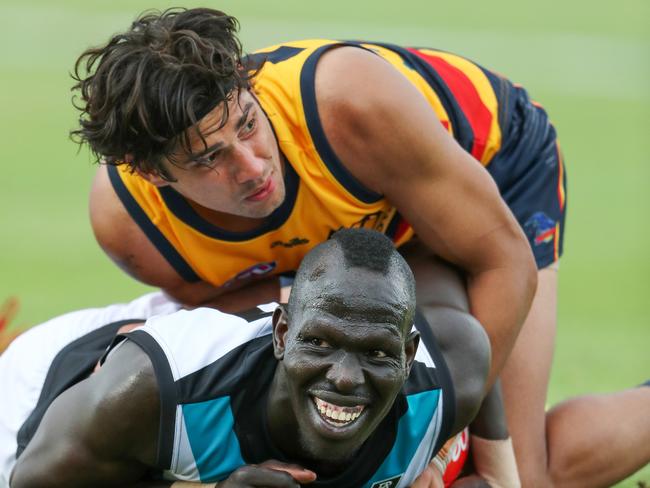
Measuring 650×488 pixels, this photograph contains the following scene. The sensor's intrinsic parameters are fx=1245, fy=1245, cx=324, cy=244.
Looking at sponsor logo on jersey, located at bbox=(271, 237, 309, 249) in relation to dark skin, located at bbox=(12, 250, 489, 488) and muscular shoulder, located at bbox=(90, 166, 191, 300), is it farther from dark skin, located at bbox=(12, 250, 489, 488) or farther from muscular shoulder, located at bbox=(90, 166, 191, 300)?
dark skin, located at bbox=(12, 250, 489, 488)

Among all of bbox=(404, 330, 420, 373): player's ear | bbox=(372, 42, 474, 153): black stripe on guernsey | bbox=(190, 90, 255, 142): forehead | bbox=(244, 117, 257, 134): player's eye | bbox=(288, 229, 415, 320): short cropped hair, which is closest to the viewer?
bbox=(288, 229, 415, 320): short cropped hair

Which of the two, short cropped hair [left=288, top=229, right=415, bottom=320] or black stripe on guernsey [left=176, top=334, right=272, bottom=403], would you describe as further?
black stripe on guernsey [left=176, top=334, right=272, bottom=403]

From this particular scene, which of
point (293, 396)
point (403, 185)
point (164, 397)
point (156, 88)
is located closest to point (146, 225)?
point (156, 88)

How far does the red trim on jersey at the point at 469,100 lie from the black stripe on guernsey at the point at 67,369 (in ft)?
4.82

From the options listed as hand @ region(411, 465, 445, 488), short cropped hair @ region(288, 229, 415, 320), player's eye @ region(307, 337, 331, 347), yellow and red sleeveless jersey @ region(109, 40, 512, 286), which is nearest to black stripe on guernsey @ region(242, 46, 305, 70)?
yellow and red sleeveless jersey @ region(109, 40, 512, 286)

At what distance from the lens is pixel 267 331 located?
366cm

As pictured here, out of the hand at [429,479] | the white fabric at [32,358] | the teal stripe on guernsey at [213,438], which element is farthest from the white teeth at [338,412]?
the white fabric at [32,358]

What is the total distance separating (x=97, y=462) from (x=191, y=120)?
1030 millimetres

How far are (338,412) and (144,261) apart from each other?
51.8 inches

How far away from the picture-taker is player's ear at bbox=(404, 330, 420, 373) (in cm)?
340

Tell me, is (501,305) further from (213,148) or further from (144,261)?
(144,261)

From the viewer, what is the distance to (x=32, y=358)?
412 cm

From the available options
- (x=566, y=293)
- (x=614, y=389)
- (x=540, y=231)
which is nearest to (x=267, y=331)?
(x=540, y=231)

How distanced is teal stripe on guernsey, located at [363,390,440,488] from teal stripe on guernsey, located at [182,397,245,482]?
406mm
